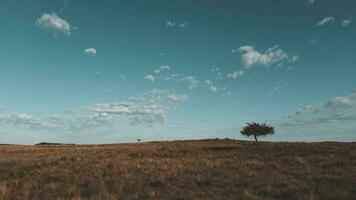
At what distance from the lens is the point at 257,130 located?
50594 mm

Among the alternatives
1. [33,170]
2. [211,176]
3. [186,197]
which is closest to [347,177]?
[211,176]

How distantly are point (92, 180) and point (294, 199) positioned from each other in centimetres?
1079

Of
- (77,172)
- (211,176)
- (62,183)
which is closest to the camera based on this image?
(62,183)

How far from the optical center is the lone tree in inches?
1993

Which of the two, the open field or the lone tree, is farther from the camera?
the lone tree

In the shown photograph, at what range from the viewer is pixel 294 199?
13.9 m

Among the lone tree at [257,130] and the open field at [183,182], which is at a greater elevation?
the lone tree at [257,130]

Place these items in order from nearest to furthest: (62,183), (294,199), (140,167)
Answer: (294,199)
(62,183)
(140,167)

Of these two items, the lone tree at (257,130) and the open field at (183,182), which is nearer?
the open field at (183,182)

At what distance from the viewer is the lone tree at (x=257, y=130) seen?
50625 mm

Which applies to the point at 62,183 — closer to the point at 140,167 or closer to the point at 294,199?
the point at 140,167

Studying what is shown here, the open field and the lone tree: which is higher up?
the lone tree

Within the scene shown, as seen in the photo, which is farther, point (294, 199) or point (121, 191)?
point (121, 191)

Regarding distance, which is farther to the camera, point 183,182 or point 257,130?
point 257,130
